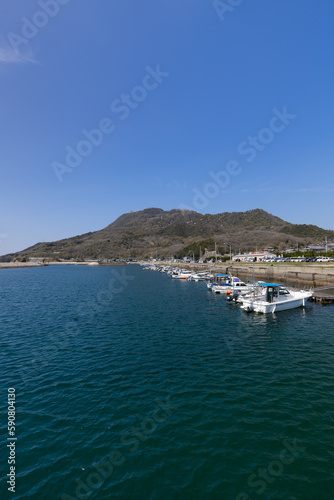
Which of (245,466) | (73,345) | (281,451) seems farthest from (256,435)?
(73,345)

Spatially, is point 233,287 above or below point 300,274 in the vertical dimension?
below

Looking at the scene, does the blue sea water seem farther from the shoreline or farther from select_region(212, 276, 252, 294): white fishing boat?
the shoreline

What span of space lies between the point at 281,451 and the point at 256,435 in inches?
48.5

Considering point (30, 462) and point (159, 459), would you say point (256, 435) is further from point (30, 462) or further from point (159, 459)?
point (30, 462)

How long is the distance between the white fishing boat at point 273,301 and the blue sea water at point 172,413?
28.6 ft

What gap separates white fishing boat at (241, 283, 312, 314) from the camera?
3700 cm

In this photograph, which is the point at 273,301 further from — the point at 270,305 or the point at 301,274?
the point at 301,274

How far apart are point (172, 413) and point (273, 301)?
29.4m

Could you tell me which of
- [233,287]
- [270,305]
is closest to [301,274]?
[233,287]

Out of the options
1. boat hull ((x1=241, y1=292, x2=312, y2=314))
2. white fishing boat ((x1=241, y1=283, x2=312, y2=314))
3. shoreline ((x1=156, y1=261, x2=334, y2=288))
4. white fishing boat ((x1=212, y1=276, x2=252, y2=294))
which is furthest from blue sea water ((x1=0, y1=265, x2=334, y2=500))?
shoreline ((x1=156, y1=261, x2=334, y2=288))

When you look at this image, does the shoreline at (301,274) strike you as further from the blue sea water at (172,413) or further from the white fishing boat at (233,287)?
the blue sea water at (172,413)

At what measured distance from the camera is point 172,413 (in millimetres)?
13672

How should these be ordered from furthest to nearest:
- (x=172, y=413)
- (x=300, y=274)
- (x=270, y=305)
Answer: (x=300, y=274) < (x=270, y=305) < (x=172, y=413)

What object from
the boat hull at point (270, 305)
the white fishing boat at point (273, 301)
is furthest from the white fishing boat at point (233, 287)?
the boat hull at point (270, 305)
